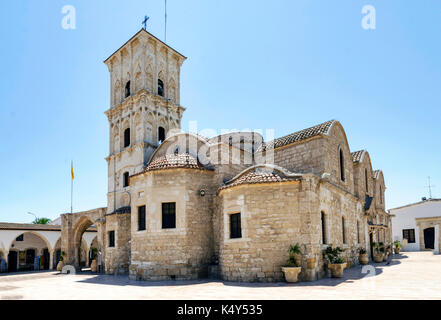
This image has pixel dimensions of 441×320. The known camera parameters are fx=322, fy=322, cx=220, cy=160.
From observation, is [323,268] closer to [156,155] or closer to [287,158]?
[287,158]

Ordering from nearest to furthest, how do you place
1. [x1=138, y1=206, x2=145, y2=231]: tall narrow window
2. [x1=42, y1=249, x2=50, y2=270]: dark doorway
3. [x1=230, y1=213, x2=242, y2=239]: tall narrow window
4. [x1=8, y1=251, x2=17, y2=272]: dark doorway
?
[x1=230, y1=213, x2=242, y2=239]: tall narrow window → [x1=138, y1=206, x2=145, y2=231]: tall narrow window → [x1=8, y1=251, x2=17, y2=272]: dark doorway → [x1=42, y1=249, x2=50, y2=270]: dark doorway

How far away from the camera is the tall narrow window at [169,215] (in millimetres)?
13352

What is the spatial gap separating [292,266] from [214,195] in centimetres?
473

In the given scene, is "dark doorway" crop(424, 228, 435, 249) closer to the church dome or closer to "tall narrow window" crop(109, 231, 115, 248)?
the church dome

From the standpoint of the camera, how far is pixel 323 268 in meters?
11.7

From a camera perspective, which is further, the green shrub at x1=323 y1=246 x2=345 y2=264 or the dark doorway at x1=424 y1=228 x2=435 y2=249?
the dark doorway at x1=424 y1=228 x2=435 y2=249

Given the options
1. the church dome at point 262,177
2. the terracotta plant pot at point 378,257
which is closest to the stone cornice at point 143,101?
the church dome at point 262,177

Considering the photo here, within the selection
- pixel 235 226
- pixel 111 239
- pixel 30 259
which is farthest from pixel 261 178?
pixel 30 259

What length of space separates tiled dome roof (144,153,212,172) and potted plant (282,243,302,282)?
531 cm

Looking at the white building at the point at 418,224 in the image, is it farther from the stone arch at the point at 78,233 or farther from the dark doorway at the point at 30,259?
the dark doorway at the point at 30,259

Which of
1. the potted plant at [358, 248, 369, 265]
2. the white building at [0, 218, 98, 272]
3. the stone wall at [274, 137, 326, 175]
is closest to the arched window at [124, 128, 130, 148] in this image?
the stone wall at [274, 137, 326, 175]

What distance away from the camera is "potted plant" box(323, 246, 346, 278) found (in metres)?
11.4
